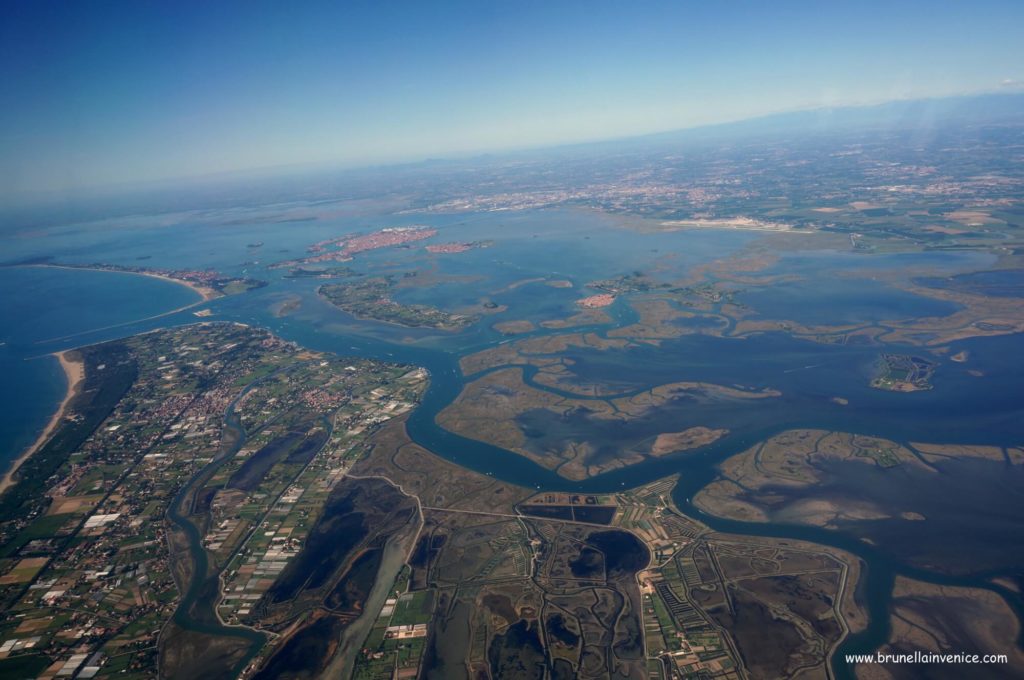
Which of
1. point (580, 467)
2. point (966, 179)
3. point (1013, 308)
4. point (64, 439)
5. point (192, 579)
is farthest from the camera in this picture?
point (966, 179)

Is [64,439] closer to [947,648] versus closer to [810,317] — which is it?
[947,648]

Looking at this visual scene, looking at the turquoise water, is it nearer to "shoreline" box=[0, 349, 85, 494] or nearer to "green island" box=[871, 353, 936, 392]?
"shoreline" box=[0, 349, 85, 494]

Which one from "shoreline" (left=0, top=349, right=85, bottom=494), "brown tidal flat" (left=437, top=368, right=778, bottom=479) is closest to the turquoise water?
"shoreline" (left=0, top=349, right=85, bottom=494)

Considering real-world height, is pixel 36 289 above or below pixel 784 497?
above

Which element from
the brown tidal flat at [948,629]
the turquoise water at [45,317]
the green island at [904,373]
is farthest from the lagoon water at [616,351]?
the green island at [904,373]

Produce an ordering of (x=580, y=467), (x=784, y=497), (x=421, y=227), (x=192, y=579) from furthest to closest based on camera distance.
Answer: (x=421, y=227), (x=580, y=467), (x=784, y=497), (x=192, y=579)

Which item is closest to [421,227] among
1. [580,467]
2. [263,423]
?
[263,423]

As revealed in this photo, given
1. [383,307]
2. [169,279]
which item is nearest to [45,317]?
[169,279]
